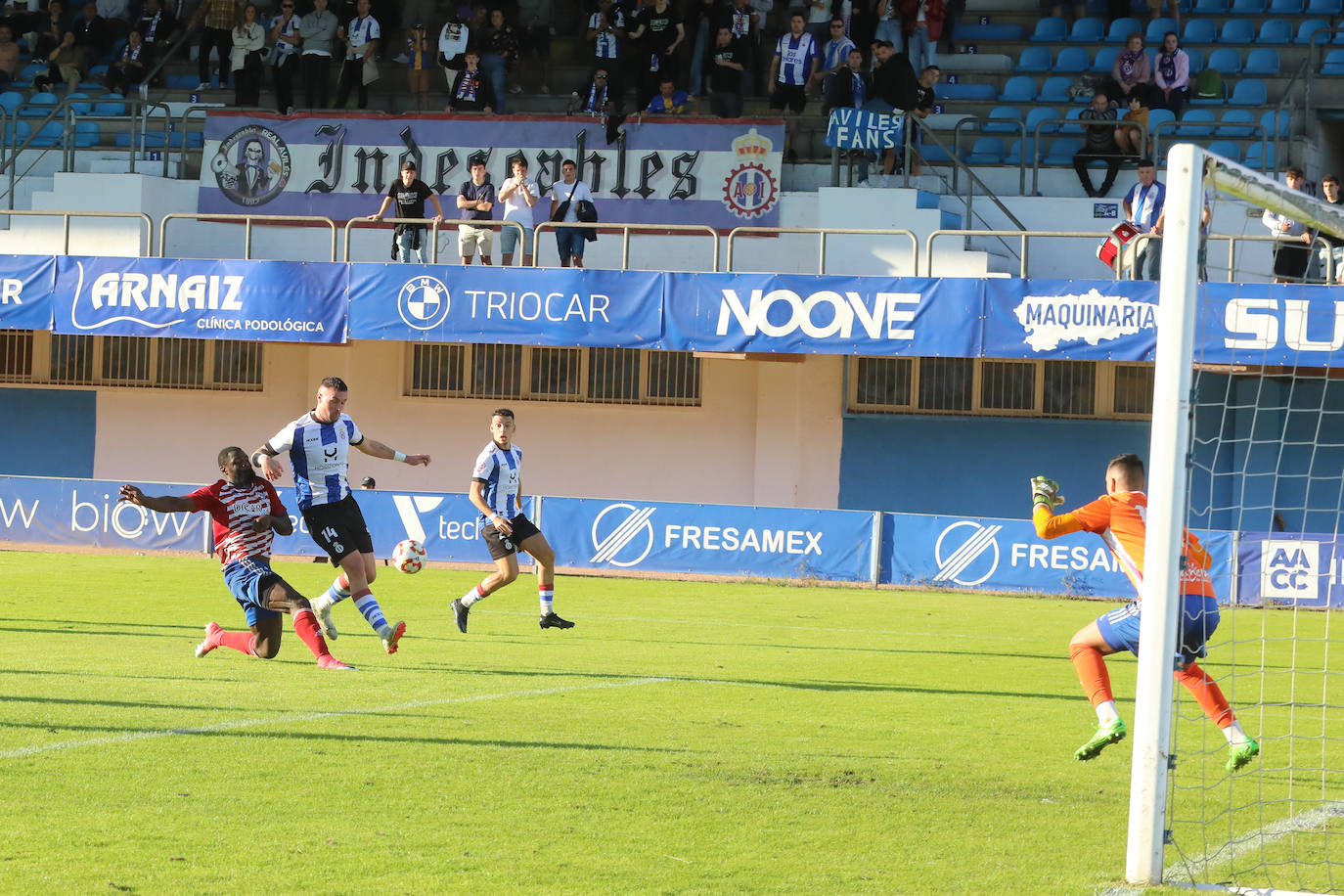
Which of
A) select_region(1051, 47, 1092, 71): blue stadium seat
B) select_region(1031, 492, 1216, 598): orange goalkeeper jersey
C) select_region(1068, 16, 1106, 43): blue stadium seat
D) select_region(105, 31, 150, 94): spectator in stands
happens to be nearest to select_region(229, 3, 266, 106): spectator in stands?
select_region(105, 31, 150, 94): spectator in stands

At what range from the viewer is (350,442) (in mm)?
12523

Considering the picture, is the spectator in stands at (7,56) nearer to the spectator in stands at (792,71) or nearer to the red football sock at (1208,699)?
the spectator in stands at (792,71)

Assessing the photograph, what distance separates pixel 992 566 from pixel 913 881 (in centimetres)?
1516

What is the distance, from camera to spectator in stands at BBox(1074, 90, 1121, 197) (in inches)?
956

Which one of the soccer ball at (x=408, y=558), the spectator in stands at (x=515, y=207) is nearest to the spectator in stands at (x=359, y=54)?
the spectator in stands at (x=515, y=207)

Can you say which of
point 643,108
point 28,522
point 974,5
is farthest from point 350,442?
point 974,5

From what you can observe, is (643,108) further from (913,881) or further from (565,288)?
(913,881)

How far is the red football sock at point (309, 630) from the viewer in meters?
11.1

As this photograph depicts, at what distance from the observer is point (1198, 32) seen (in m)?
26.5

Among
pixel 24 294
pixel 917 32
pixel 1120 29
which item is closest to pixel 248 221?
pixel 24 294

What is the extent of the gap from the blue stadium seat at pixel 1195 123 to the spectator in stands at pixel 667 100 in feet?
24.9

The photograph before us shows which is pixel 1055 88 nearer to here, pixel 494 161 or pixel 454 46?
pixel 494 161

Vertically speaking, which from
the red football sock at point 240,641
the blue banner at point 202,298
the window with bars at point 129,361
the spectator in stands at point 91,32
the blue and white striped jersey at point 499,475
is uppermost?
the spectator in stands at point 91,32

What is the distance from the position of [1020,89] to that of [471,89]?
8.85m
